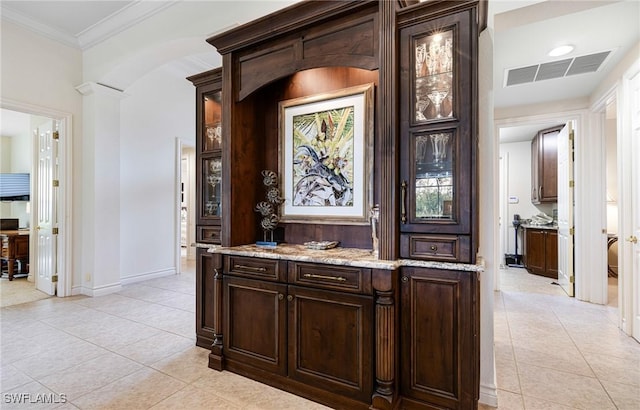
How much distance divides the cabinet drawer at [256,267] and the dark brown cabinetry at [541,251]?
5.63 metres

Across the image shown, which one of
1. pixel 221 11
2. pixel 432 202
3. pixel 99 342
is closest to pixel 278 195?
pixel 432 202

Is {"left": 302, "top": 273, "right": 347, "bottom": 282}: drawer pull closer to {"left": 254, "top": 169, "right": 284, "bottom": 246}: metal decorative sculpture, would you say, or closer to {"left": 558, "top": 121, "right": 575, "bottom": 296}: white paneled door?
{"left": 254, "top": 169, "right": 284, "bottom": 246}: metal decorative sculpture

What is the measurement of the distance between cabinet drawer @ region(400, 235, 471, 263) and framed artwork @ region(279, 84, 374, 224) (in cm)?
46

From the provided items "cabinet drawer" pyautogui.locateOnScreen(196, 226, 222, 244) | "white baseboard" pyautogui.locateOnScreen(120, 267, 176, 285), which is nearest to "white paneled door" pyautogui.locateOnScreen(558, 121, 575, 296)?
"cabinet drawer" pyautogui.locateOnScreen(196, 226, 222, 244)

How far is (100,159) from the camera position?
4.43 m

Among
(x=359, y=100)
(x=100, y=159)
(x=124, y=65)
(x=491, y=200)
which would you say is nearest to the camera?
(x=491, y=200)

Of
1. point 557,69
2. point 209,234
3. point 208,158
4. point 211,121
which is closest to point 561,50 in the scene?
point 557,69

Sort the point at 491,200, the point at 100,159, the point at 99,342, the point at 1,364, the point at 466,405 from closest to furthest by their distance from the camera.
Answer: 1. the point at 466,405
2. the point at 491,200
3. the point at 1,364
4. the point at 99,342
5. the point at 100,159

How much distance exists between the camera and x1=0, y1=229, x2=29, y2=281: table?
5.45 metres

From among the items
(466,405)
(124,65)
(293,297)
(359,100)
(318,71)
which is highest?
(124,65)

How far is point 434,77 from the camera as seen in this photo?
1.91 m

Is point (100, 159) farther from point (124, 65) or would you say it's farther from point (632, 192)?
point (632, 192)

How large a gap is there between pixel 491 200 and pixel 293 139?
1.50m

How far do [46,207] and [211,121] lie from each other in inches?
135
